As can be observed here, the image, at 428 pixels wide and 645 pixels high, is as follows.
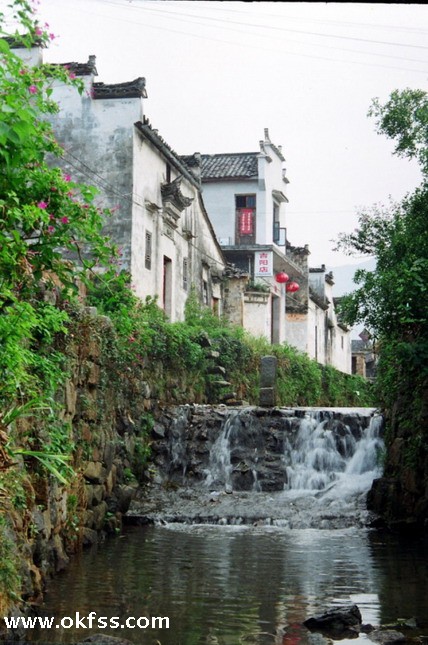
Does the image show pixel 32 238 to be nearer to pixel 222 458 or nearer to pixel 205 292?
pixel 222 458

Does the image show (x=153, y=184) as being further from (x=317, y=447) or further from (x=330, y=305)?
(x=330, y=305)

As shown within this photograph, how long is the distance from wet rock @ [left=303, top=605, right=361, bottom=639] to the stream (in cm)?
10

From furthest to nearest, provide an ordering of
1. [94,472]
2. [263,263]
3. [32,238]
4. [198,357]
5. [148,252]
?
[263,263] → [148,252] → [198,357] → [94,472] → [32,238]

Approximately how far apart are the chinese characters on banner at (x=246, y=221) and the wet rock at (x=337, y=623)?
97.6ft

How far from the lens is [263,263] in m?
36.0

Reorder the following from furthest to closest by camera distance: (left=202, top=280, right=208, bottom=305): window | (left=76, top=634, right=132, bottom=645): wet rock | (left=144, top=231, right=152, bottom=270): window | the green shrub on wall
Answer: (left=202, top=280, right=208, bottom=305): window → (left=144, top=231, right=152, bottom=270): window → the green shrub on wall → (left=76, top=634, right=132, bottom=645): wet rock

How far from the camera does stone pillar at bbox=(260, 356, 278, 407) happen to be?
21.7 metres

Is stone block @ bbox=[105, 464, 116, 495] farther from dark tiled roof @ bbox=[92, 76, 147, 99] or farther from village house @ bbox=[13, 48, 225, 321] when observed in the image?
dark tiled roof @ bbox=[92, 76, 147, 99]

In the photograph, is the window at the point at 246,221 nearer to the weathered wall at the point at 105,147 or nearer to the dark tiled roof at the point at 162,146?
the dark tiled roof at the point at 162,146

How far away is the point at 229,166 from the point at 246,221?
2.72m

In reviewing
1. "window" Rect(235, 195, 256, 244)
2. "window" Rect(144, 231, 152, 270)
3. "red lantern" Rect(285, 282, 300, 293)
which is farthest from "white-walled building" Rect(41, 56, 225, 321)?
"red lantern" Rect(285, 282, 300, 293)

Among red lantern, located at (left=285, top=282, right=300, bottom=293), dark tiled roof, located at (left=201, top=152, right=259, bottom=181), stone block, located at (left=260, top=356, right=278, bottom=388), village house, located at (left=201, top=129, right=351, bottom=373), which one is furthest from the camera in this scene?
red lantern, located at (left=285, top=282, right=300, bottom=293)

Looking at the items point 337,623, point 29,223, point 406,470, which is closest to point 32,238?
point 29,223

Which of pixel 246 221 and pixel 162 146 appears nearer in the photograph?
pixel 162 146
